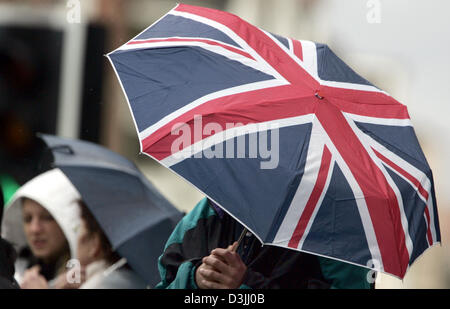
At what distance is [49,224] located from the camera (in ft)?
16.9

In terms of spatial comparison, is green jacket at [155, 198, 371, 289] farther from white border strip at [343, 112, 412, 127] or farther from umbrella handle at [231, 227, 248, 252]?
white border strip at [343, 112, 412, 127]

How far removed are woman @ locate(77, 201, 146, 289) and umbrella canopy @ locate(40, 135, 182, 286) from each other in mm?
102

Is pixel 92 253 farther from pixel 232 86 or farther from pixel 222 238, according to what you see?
pixel 232 86

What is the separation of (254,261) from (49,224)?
1.89 metres

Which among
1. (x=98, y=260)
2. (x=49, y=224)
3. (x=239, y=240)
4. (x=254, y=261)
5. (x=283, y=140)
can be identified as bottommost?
(x=98, y=260)

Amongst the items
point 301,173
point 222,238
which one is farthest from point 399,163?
point 222,238

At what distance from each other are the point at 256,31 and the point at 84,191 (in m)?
1.36

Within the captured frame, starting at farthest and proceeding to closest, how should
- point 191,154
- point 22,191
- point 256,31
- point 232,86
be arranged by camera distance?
point 22,191 → point 256,31 → point 232,86 → point 191,154

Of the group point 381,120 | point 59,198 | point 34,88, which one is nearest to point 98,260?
point 59,198

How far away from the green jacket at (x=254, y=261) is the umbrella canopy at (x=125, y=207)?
977 mm

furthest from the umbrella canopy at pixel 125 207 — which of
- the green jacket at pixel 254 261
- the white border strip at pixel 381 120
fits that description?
the white border strip at pixel 381 120

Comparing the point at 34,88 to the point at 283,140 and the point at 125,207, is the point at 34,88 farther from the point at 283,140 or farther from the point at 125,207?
the point at 283,140

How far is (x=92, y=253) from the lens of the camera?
15.8 ft

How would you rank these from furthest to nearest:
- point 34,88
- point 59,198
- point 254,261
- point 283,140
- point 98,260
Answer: point 34,88, point 59,198, point 98,260, point 254,261, point 283,140
